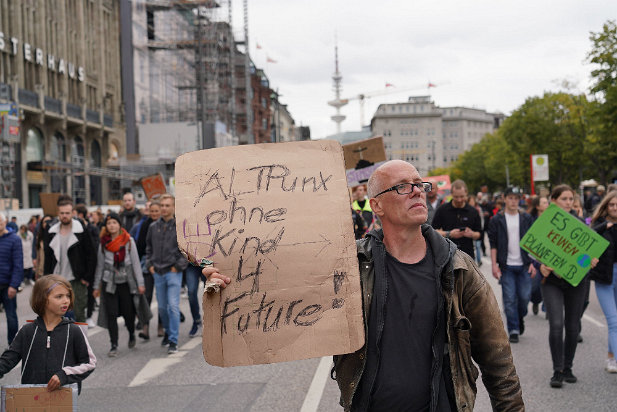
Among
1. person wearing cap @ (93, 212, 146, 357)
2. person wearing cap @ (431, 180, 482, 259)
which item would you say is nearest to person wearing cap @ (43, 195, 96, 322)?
person wearing cap @ (93, 212, 146, 357)

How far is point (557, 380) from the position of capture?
236 inches

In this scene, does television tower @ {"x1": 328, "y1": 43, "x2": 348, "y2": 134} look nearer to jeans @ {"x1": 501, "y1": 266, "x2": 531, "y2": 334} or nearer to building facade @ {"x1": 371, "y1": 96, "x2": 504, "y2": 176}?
building facade @ {"x1": 371, "y1": 96, "x2": 504, "y2": 176}

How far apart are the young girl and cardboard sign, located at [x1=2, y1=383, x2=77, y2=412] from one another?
0.28 meters

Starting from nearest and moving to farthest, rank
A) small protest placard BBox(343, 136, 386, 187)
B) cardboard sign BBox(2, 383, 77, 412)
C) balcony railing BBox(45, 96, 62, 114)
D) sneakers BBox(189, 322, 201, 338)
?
cardboard sign BBox(2, 383, 77, 412)
sneakers BBox(189, 322, 201, 338)
small protest placard BBox(343, 136, 386, 187)
balcony railing BBox(45, 96, 62, 114)

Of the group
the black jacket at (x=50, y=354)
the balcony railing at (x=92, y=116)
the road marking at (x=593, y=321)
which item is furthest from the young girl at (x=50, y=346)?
the balcony railing at (x=92, y=116)

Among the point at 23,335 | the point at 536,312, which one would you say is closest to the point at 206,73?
the point at 536,312

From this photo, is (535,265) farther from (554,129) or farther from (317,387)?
(554,129)

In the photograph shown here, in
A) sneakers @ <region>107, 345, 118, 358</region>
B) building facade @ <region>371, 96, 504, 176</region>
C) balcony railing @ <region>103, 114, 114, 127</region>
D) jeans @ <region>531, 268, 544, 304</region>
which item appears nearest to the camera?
sneakers @ <region>107, 345, 118, 358</region>

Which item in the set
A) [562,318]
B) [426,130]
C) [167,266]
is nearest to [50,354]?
[167,266]

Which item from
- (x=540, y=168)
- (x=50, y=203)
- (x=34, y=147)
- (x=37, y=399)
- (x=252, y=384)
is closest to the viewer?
(x=37, y=399)

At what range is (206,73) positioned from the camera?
59375 mm

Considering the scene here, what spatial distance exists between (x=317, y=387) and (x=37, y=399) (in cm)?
297

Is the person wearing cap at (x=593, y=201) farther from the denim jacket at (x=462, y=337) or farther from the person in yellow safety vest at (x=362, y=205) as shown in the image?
the denim jacket at (x=462, y=337)

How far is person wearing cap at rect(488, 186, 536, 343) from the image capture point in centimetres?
805
